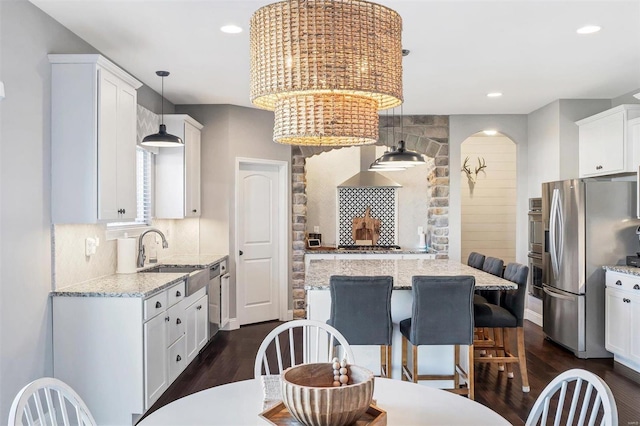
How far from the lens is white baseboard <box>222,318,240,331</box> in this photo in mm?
6028

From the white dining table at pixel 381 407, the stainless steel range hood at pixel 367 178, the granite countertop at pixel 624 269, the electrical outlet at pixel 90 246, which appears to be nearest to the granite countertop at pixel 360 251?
the stainless steel range hood at pixel 367 178

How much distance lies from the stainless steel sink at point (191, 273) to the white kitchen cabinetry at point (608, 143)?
418 centimetres

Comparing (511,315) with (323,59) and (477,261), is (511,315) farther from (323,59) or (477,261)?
(323,59)

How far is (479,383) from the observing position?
4.10 meters

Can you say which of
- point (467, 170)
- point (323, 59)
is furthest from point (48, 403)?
point (467, 170)

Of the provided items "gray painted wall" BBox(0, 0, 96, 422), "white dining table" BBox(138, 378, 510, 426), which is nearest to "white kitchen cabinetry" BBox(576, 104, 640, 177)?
"white dining table" BBox(138, 378, 510, 426)

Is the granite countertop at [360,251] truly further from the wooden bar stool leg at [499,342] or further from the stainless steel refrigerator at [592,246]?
the wooden bar stool leg at [499,342]

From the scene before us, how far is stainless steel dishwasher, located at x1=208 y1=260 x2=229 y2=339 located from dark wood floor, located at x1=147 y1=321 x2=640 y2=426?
19 centimetres

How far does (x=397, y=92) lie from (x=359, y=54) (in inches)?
7.5

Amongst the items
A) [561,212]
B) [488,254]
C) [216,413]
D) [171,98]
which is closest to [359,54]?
[216,413]

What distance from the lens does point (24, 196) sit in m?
3.05

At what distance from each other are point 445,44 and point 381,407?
3.05 meters

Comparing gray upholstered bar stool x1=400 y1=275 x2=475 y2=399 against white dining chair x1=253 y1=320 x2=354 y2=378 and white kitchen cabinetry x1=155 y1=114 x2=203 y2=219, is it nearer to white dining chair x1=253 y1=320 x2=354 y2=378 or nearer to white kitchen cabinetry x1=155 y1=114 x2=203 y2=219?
white dining chair x1=253 y1=320 x2=354 y2=378

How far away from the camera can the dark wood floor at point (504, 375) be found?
143 inches
